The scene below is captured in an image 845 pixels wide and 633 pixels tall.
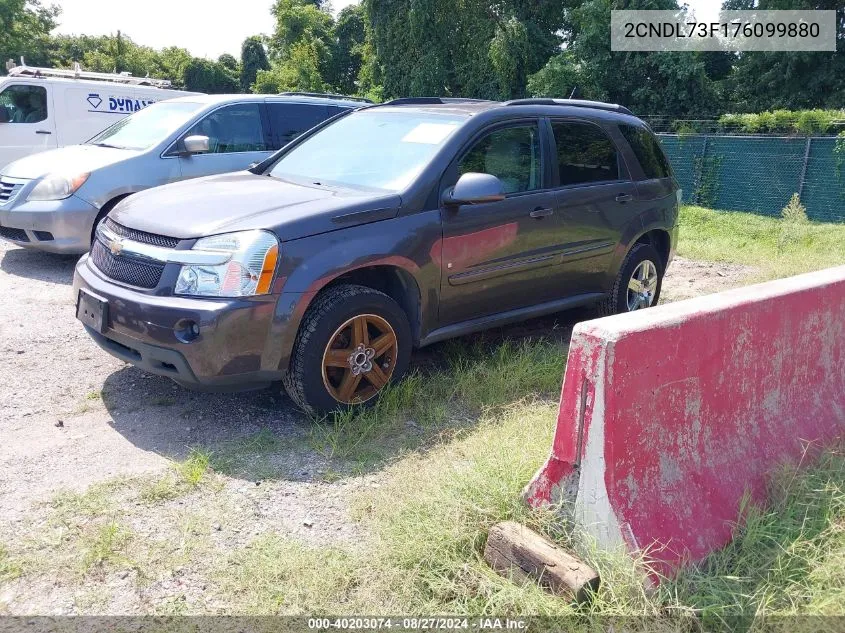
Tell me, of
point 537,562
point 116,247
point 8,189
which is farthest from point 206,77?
point 537,562

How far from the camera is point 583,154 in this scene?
18.6 ft

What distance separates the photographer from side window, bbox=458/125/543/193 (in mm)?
4898

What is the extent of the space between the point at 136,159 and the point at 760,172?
13.0 m

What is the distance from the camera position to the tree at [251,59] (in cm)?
5284

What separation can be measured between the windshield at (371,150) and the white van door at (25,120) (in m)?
6.71

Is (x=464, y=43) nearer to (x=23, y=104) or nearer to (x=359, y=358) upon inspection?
(x=23, y=104)

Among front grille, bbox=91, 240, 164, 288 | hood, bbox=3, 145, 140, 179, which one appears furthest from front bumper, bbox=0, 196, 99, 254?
front grille, bbox=91, 240, 164, 288

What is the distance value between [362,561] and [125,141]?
21.0 ft

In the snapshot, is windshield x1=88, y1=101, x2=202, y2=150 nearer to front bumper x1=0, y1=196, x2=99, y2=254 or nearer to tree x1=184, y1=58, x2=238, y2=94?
front bumper x1=0, y1=196, x2=99, y2=254

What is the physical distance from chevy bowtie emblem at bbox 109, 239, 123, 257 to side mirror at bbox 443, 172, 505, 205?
1.92 meters

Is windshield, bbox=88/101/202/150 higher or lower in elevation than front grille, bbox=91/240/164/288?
higher

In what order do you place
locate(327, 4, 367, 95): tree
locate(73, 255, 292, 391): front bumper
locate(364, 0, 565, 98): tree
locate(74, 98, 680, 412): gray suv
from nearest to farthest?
locate(73, 255, 292, 391): front bumper → locate(74, 98, 680, 412): gray suv → locate(364, 0, 565, 98): tree → locate(327, 4, 367, 95): tree

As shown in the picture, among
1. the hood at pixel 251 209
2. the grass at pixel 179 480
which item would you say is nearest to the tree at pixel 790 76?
the hood at pixel 251 209

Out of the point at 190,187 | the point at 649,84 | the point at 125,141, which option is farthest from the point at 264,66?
the point at 190,187
